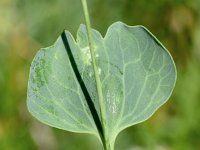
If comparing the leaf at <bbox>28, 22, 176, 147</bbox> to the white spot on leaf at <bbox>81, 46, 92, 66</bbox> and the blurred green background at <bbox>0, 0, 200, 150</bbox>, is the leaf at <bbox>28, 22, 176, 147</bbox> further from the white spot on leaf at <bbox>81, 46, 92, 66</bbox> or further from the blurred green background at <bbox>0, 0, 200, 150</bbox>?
the blurred green background at <bbox>0, 0, 200, 150</bbox>

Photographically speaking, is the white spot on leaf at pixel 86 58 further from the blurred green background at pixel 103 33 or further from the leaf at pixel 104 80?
the blurred green background at pixel 103 33

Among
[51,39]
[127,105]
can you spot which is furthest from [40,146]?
[127,105]

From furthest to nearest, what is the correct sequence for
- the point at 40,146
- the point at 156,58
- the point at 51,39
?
the point at 51,39
the point at 40,146
the point at 156,58

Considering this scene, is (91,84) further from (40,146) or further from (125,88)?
(40,146)

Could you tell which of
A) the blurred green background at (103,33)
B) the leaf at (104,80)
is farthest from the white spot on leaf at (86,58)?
the blurred green background at (103,33)

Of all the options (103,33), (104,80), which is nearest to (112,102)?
(104,80)
